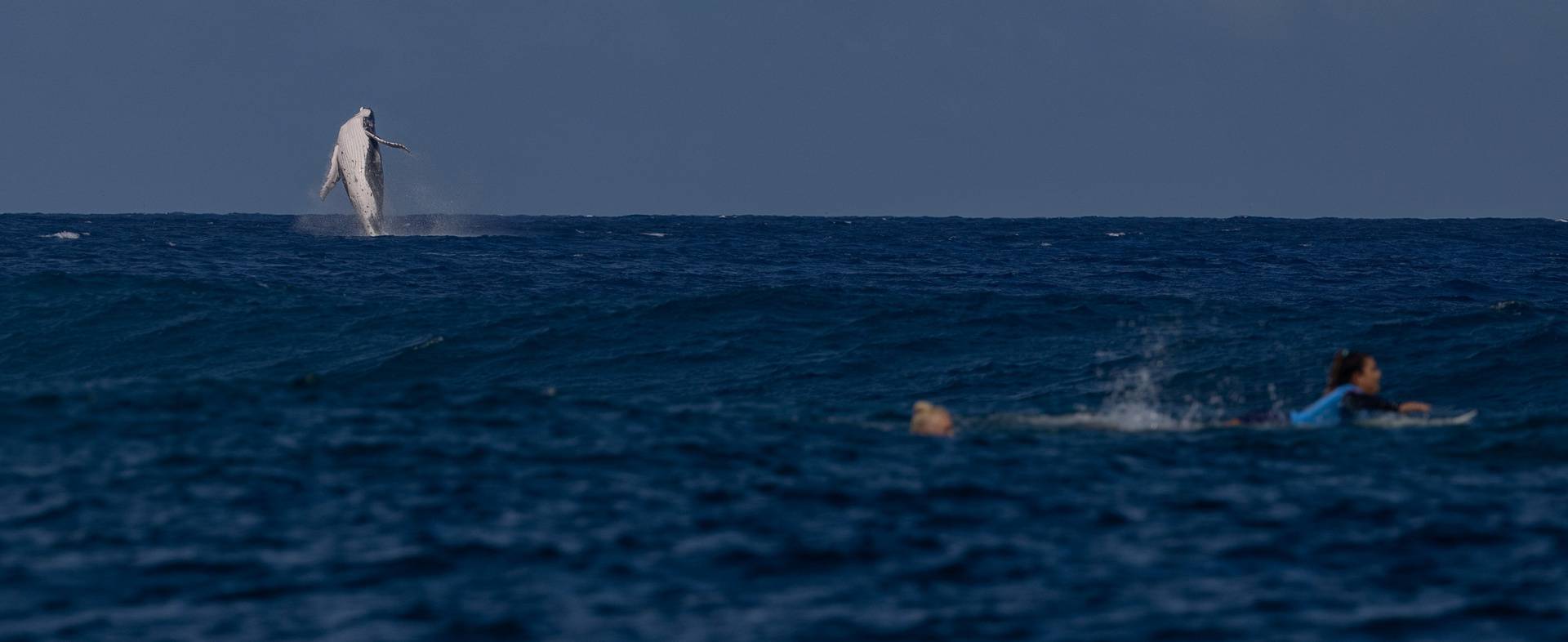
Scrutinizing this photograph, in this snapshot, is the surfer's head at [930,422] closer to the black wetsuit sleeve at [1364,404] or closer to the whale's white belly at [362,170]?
the black wetsuit sleeve at [1364,404]

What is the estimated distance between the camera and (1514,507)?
12.6 meters

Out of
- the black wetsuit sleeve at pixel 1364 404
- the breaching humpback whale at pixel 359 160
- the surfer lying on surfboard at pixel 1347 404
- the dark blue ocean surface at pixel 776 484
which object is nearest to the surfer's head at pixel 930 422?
the dark blue ocean surface at pixel 776 484

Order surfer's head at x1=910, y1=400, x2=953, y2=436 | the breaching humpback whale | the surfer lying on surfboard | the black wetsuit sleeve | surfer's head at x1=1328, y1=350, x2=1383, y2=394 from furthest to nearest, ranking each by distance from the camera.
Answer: the breaching humpback whale, surfer's head at x1=1328, y1=350, x2=1383, y2=394, the black wetsuit sleeve, the surfer lying on surfboard, surfer's head at x1=910, y1=400, x2=953, y2=436

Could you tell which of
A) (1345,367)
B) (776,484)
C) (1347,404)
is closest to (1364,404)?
(1347,404)

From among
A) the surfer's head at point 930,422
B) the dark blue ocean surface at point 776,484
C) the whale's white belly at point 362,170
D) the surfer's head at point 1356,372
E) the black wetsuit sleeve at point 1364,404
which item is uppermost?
the whale's white belly at point 362,170

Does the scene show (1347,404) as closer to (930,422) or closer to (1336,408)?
(1336,408)

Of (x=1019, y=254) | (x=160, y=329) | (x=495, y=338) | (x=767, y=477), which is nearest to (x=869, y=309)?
(x=495, y=338)

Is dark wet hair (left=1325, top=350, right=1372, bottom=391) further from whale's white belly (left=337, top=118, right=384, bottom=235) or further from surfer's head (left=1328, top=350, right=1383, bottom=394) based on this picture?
whale's white belly (left=337, top=118, right=384, bottom=235)

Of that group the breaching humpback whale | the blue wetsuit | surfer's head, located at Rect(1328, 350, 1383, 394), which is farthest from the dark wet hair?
the breaching humpback whale

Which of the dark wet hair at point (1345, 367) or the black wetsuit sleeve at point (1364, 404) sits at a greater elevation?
the dark wet hair at point (1345, 367)

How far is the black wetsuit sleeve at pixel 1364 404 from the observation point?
1698 cm

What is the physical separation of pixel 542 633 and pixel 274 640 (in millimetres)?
1505

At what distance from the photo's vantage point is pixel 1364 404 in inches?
670

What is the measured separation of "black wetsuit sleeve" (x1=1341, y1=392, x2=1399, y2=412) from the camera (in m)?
17.0
